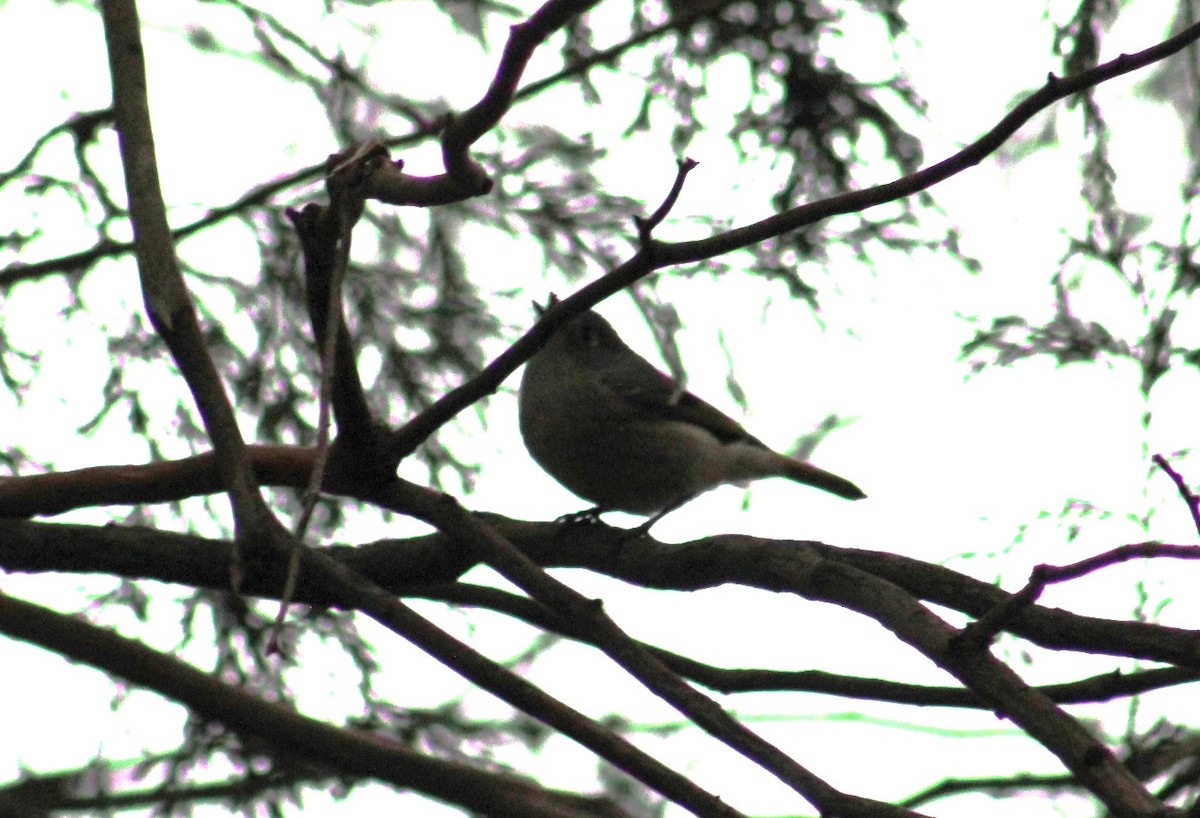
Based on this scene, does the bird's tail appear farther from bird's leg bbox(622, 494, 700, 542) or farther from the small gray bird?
bird's leg bbox(622, 494, 700, 542)

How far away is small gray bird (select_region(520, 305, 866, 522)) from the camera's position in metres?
5.64

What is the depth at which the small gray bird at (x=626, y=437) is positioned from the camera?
5645 mm

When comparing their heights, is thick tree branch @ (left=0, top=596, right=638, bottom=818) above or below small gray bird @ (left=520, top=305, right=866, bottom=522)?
below

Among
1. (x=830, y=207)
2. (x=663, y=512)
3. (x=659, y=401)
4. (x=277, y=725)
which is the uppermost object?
(x=659, y=401)

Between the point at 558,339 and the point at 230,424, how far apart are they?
3.47 m

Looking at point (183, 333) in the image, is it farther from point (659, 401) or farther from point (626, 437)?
point (659, 401)

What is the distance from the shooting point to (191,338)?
2967mm

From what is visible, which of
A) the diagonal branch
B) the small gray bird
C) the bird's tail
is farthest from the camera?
the bird's tail

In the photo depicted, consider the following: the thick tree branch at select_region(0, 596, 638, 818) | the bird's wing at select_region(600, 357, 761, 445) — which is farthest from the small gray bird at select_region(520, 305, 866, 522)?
the thick tree branch at select_region(0, 596, 638, 818)

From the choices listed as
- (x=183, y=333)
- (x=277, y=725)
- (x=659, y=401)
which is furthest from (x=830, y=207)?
(x=659, y=401)

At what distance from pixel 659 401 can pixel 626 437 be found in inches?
11.3

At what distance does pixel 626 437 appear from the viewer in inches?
226

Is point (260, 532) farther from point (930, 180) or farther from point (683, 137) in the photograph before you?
point (683, 137)

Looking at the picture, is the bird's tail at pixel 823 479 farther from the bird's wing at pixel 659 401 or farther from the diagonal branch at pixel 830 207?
the diagonal branch at pixel 830 207
